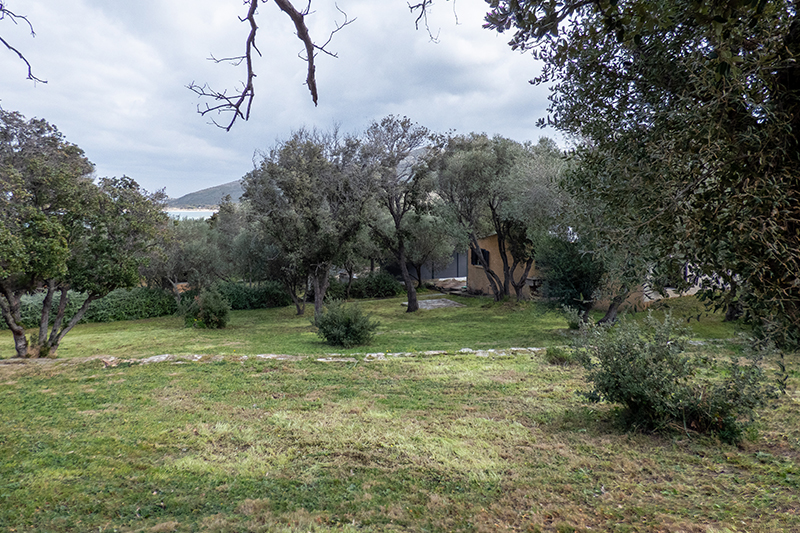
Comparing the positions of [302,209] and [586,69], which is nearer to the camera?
[586,69]

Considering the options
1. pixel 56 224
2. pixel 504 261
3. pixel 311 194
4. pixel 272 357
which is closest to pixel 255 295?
pixel 311 194

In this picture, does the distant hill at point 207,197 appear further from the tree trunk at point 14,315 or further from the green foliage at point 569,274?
the green foliage at point 569,274

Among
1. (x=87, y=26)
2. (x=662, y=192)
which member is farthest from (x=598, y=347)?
(x=87, y=26)

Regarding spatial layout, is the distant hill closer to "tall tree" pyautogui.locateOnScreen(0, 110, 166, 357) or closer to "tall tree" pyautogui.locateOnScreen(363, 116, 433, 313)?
"tall tree" pyautogui.locateOnScreen(363, 116, 433, 313)

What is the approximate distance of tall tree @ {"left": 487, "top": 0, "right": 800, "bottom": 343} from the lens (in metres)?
2.14

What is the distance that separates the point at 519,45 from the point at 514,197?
43.9 feet

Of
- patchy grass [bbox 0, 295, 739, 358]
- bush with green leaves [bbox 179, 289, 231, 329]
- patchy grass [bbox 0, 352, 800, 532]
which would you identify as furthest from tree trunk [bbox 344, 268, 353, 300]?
patchy grass [bbox 0, 352, 800, 532]

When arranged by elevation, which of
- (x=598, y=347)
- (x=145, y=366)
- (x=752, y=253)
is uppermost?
(x=752, y=253)

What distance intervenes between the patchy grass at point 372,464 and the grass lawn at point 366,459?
18 millimetres

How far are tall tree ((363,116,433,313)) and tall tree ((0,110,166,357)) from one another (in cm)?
800

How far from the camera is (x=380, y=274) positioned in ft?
87.4

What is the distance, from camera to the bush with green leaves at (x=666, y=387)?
4.28 meters

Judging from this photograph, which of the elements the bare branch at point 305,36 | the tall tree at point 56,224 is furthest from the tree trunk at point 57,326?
the bare branch at point 305,36

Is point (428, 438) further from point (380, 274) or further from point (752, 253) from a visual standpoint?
point (380, 274)
